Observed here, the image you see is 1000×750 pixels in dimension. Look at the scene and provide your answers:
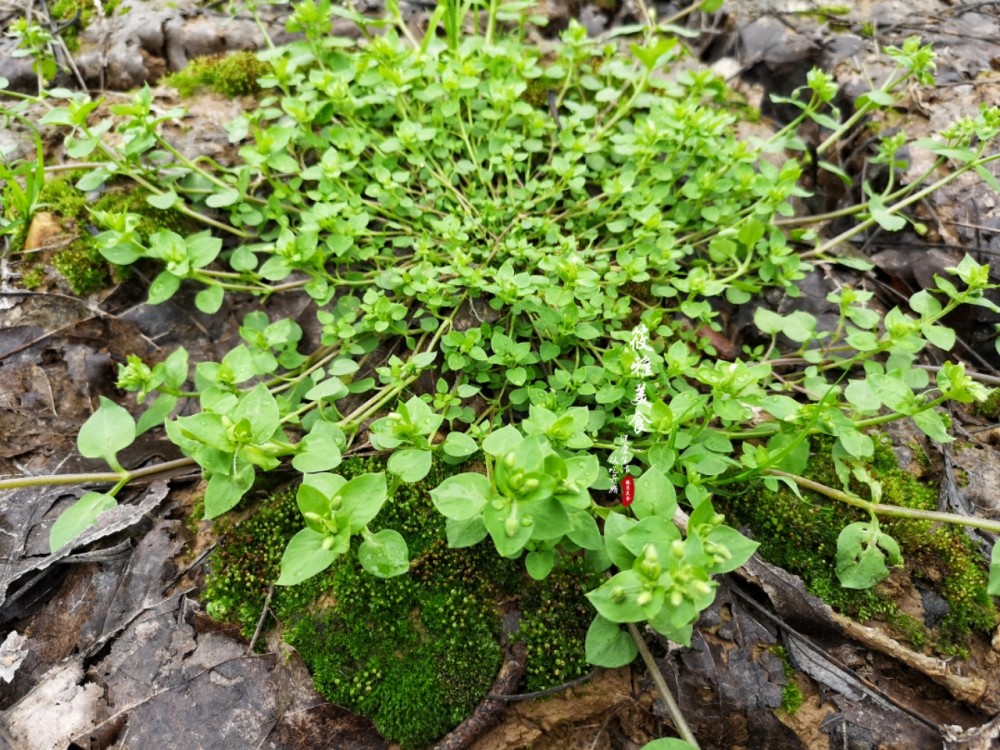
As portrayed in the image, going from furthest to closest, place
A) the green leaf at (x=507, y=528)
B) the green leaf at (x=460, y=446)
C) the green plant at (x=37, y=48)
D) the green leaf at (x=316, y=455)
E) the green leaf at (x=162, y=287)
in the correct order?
the green plant at (x=37, y=48), the green leaf at (x=162, y=287), the green leaf at (x=460, y=446), the green leaf at (x=316, y=455), the green leaf at (x=507, y=528)

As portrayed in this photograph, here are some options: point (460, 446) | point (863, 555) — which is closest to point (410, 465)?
point (460, 446)

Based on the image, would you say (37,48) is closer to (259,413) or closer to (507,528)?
(259,413)

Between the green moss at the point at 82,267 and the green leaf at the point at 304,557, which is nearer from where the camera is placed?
the green leaf at the point at 304,557

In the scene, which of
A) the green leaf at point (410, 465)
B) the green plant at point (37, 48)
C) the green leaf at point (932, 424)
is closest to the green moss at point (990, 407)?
the green leaf at point (932, 424)

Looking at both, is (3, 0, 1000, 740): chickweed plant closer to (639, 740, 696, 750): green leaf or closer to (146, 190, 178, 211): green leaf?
(146, 190, 178, 211): green leaf

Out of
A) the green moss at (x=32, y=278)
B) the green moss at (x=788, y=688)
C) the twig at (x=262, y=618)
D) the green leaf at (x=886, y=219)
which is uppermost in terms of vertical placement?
the green leaf at (x=886, y=219)

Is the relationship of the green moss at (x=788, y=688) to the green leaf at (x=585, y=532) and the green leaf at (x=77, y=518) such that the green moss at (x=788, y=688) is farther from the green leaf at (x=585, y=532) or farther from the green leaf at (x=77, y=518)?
the green leaf at (x=77, y=518)

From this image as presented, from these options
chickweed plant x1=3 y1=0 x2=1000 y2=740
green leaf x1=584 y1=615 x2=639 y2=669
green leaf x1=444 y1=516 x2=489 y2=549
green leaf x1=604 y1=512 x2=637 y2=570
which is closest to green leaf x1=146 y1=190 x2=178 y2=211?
chickweed plant x1=3 y1=0 x2=1000 y2=740
